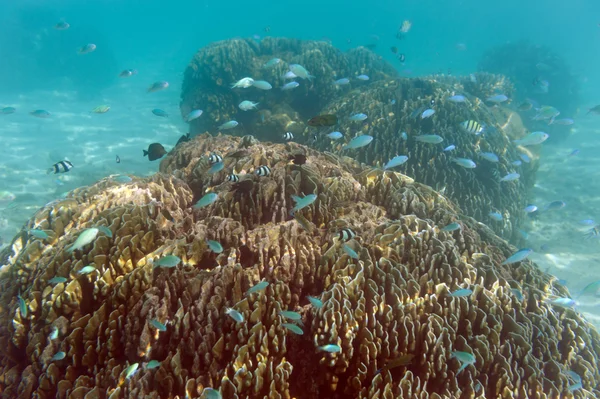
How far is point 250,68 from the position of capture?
14.3 meters

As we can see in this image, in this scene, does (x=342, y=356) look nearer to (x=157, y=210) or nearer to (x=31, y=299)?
(x=157, y=210)

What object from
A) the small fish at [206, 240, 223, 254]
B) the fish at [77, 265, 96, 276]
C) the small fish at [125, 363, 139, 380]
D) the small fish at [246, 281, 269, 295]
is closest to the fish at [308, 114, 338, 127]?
the small fish at [206, 240, 223, 254]

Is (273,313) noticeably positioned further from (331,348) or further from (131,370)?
(131,370)

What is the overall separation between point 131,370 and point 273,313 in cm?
139

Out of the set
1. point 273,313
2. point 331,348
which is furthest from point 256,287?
point 331,348

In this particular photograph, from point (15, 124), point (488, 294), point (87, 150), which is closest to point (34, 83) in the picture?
point (15, 124)

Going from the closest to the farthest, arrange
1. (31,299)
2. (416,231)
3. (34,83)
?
(31,299) → (416,231) → (34,83)

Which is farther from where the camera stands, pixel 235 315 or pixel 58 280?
pixel 58 280

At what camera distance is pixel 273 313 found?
346 centimetres

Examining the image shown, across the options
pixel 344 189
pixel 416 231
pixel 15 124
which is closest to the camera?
pixel 416 231

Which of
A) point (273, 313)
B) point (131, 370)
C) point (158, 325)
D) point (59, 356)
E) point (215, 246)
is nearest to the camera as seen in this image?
point (131, 370)

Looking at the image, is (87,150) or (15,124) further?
(15,124)

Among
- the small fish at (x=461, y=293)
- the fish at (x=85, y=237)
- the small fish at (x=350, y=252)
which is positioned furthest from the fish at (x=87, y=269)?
the small fish at (x=461, y=293)

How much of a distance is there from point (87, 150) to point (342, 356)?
19.8 metres
